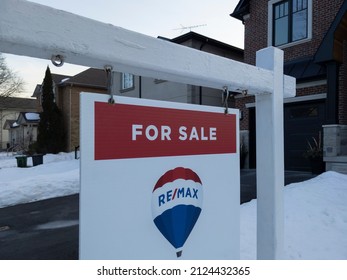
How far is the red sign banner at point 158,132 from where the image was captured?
1.44m

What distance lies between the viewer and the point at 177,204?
1709mm

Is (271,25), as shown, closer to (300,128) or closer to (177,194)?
(300,128)

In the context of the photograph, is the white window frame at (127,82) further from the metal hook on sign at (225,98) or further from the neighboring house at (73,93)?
the metal hook on sign at (225,98)

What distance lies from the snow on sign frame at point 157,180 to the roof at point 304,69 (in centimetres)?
1019

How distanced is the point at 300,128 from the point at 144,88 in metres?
9.55

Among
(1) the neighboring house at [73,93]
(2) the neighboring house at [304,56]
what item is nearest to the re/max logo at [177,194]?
(2) the neighboring house at [304,56]

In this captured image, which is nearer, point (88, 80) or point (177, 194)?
point (177, 194)

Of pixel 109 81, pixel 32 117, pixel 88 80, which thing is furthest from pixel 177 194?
pixel 32 117

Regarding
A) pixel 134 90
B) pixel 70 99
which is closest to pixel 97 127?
pixel 134 90

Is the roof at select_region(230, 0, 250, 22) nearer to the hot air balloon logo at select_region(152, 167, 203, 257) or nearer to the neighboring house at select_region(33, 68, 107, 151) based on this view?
the neighboring house at select_region(33, 68, 107, 151)

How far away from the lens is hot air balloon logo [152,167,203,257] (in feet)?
5.41

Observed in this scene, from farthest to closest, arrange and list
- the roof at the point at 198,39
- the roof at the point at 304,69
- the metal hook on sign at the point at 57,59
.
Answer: the roof at the point at 198,39
the roof at the point at 304,69
the metal hook on sign at the point at 57,59

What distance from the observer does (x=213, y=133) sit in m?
1.94

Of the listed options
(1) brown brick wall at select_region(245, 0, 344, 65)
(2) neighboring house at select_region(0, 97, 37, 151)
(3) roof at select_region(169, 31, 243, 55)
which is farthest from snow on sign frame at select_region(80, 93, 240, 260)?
(2) neighboring house at select_region(0, 97, 37, 151)
